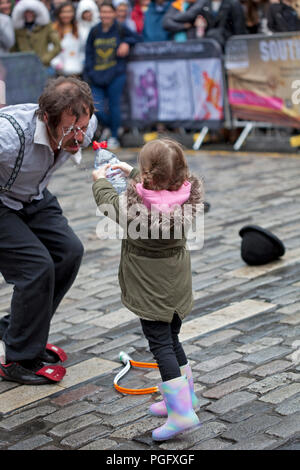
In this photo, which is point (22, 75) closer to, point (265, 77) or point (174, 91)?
point (174, 91)

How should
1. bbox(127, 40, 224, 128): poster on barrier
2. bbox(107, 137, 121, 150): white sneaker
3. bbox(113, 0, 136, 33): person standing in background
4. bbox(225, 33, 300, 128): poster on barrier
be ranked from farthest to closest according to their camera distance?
bbox(113, 0, 136, 33): person standing in background < bbox(107, 137, 121, 150): white sneaker < bbox(127, 40, 224, 128): poster on barrier < bbox(225, 33, 300, 128): poster on barrier

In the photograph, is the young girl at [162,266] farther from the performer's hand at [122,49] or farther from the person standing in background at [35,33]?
the person standing in background at [35,33]

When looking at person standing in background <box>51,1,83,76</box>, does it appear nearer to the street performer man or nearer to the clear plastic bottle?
the street performer man

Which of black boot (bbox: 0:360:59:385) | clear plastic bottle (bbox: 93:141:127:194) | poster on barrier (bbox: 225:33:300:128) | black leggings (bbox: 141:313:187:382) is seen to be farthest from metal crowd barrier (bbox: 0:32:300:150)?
black leggings (bbox: 141:313:187:382)

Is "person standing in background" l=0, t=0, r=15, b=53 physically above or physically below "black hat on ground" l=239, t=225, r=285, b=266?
above

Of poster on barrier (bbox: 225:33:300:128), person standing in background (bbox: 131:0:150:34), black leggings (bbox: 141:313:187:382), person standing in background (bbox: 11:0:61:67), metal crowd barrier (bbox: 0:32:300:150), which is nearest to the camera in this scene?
black leggings (bbox: 141:313:187:382)

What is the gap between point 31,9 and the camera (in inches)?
Result: 489

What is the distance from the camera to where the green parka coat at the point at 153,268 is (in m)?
3.58

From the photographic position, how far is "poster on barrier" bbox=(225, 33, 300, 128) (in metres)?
10.7

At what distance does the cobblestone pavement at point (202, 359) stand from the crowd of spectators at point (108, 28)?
201 inches

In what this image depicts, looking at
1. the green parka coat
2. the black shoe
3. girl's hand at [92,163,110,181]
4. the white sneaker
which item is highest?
girl's hand at [92,163,110,181]

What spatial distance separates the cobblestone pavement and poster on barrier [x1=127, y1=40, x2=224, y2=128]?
4673mm

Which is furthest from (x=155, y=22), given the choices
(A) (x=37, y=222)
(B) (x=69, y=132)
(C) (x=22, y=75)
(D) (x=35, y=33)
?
(B) (x=69, y=132)

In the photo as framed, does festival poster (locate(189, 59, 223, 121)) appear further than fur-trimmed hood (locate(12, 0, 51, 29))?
No
